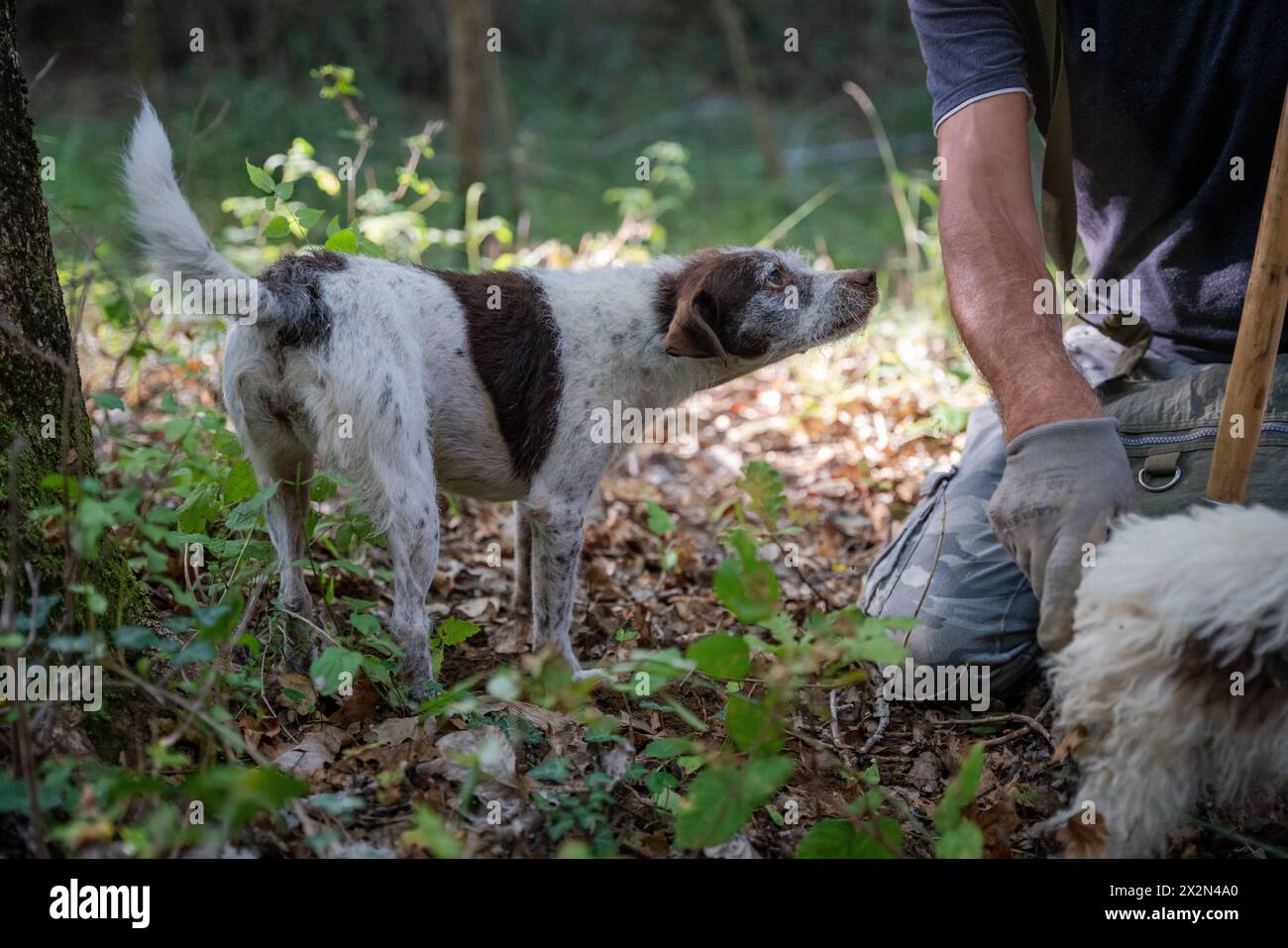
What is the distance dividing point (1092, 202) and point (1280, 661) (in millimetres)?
2108

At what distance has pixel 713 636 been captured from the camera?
→ 2184 mm

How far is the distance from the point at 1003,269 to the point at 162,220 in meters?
2.28

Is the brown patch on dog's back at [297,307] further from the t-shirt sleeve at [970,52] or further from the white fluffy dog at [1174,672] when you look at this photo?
the white fluffy dog at [1174,672]

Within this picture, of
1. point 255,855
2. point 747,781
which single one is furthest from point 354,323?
point 747,781

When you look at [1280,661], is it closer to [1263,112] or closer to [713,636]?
[713,636]

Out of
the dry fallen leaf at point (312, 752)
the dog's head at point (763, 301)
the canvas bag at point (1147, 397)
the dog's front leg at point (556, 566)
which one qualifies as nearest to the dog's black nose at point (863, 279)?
the dog's head at point (763, 301)

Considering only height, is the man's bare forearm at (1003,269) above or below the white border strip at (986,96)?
below

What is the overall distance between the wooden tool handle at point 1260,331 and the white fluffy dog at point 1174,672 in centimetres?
33

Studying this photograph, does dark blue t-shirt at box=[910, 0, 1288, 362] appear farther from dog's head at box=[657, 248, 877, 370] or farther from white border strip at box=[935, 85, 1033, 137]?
dog's head at box=[657, 248, 877, 370]

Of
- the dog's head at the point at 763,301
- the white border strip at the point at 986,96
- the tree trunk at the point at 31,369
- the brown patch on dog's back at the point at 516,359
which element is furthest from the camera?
the dog's head at the point at 763,301

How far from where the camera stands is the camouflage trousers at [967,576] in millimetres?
3469

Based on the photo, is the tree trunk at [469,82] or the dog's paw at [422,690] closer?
the dog's paw at [422,690]

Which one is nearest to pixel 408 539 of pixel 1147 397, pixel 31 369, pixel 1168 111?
pixel 31 369

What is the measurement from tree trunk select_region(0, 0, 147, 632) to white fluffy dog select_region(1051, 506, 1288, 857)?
2.18 m
